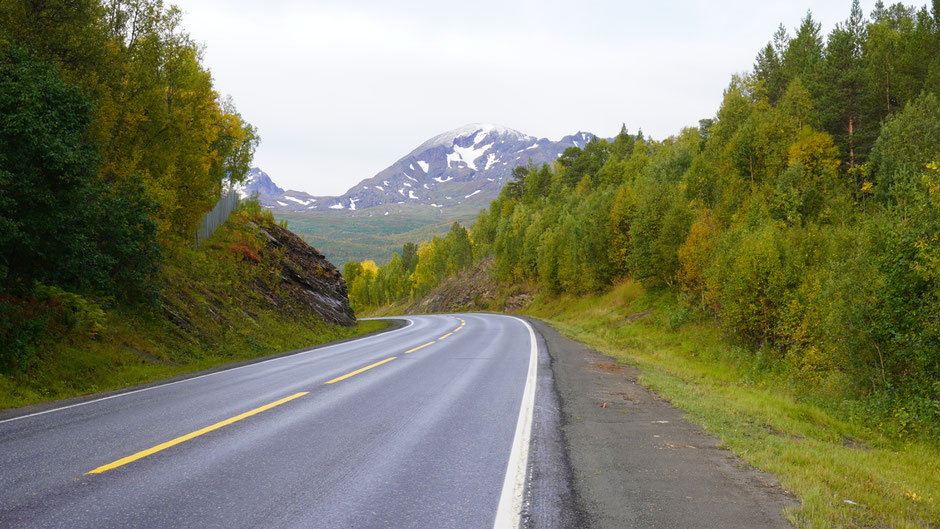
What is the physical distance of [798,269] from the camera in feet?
76.3

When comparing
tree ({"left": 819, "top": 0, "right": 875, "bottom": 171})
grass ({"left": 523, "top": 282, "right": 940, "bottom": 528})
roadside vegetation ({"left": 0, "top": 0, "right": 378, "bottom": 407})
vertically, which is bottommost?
grass ({"left": 523, "top": 282, "right": 940, "bottom": 528})

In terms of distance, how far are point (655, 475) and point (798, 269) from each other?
869 inches

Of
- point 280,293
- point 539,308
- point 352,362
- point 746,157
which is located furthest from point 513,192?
point 352,362

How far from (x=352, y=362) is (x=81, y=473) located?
10120 mm

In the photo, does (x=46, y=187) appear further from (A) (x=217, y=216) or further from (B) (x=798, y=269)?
(B) (x=798, y=269)

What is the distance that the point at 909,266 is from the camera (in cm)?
1295

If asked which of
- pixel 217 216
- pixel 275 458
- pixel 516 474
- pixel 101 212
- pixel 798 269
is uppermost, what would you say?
pixel 217 216

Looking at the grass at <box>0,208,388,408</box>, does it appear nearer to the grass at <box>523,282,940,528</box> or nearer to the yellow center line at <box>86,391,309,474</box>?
the yellow center line at <box>86,391,309,474</box>

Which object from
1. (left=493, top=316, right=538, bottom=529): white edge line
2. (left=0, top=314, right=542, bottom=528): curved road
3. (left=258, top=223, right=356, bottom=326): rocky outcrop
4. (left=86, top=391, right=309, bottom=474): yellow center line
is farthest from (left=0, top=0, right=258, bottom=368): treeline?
(left=493, top=316, right=538, bottom=529): white edge line

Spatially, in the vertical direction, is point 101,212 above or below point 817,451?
above

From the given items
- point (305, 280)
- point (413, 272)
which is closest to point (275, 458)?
point (305, 280)

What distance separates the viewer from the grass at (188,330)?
11892 mm

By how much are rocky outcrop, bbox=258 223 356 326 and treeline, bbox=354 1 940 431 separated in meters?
23.3

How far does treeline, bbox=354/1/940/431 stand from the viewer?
1352 centimetres
